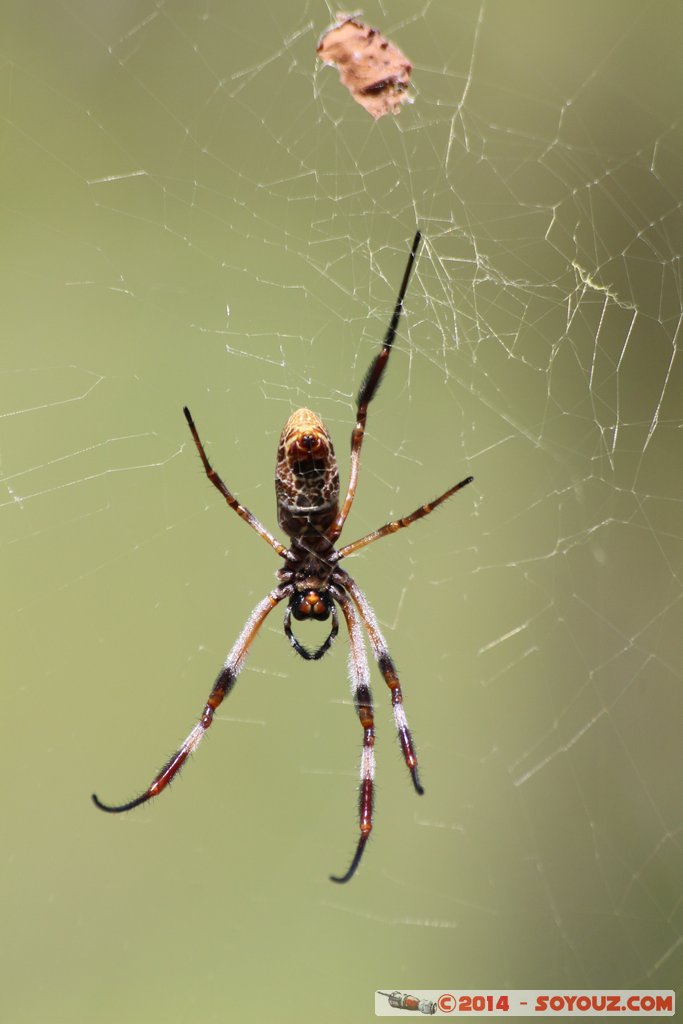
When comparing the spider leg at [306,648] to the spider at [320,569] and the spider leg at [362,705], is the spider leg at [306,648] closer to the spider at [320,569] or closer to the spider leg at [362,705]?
the spider at [320,569]

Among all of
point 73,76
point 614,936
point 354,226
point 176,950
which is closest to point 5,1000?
point 176,950

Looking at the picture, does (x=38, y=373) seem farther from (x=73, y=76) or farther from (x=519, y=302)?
(x=519, y=302)

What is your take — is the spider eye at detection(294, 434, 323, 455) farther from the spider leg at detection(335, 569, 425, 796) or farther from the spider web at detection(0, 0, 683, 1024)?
the spider web at detection(0, 0, 683, 1024)

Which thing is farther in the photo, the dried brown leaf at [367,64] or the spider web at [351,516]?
the spider web at [351,516]

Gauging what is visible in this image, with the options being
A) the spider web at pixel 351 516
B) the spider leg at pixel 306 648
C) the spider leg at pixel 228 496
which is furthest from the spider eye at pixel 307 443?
the spider web at pixel 351 516

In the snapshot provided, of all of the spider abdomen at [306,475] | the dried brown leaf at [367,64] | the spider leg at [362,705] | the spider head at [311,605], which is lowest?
the spider leg at [362,705]
